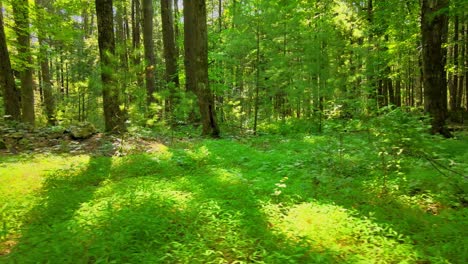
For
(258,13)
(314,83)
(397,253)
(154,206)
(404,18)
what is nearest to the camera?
(397,253)

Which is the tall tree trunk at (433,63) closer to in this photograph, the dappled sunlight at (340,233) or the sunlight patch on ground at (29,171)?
the dappled sunlight at (340,233)

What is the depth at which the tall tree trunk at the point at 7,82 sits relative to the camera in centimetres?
1000

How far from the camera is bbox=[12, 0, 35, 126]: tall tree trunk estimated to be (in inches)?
534

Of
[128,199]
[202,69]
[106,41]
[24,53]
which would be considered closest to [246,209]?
[128,199]

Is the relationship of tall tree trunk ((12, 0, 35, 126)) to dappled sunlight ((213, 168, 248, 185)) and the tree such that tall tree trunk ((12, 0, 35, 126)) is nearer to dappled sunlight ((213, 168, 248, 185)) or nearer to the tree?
the tree

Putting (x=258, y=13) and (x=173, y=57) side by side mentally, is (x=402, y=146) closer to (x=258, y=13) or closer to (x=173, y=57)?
(x=258, y=13)

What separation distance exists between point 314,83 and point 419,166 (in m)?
8.86

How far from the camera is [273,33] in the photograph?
12.9 m

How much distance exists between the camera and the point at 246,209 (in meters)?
4.48

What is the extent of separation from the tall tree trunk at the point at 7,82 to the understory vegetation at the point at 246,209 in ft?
15.0

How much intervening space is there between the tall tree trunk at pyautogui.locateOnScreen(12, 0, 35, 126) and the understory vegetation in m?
8.94

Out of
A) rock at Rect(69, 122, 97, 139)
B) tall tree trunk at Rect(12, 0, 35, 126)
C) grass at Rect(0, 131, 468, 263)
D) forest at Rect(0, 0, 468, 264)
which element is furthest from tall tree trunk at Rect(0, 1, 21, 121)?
grass at Rect(0, 131, 468, 263)

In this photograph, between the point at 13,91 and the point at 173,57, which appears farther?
the point at 173,57

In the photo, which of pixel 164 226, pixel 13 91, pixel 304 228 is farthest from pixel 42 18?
pixel 304 228
